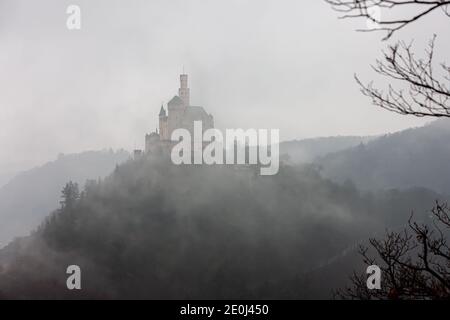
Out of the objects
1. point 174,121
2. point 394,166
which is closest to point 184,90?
point 174,121

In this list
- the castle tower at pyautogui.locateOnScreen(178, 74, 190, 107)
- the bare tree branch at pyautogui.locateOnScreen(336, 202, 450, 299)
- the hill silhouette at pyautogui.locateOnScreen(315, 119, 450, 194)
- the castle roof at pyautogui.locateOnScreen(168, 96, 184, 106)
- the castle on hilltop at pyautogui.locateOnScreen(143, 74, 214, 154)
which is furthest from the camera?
the hill silhouette at pyautogui.locateOnScreen(315, 119, 450, 194)

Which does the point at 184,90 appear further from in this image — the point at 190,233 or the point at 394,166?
the point at 394,166

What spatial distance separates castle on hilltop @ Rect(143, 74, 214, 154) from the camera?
86562 millimetres

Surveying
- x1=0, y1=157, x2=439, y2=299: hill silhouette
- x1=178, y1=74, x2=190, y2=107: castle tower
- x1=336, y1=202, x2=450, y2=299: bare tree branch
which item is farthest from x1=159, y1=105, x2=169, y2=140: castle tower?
x1=336, y1=202, x2=450, y2=299: bare tree branch

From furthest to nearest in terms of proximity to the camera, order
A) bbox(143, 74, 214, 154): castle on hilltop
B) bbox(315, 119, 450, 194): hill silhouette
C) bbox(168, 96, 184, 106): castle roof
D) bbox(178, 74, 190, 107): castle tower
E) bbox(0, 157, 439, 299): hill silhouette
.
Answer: bbox(315, 119, 450, 194): hill silhouette < bbox(0, 157, 439, 299): hill silhouette < bbox(178, 74, 190, 107): castle tower < bbox(168, 96, 184, 106): castle roof < bbox(143, 74, 214, 154): castle on hilltop

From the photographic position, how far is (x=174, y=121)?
290ft

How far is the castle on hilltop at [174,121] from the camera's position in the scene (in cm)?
8656

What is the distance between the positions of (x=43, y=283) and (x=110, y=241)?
52.2 ft

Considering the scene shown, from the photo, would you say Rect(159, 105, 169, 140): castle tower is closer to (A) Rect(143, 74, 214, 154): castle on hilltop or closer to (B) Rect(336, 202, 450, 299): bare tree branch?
(A) Rect(143, 74, 214, 154): castle on hilltop

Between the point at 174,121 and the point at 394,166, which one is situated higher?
the point at 394,166

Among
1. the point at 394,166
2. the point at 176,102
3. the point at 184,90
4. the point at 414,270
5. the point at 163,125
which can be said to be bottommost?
the point at 414,270

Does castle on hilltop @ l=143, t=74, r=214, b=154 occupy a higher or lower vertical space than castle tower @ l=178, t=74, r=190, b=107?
lower

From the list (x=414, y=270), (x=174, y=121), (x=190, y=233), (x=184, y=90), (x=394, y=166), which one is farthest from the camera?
(x=394, y=166)
